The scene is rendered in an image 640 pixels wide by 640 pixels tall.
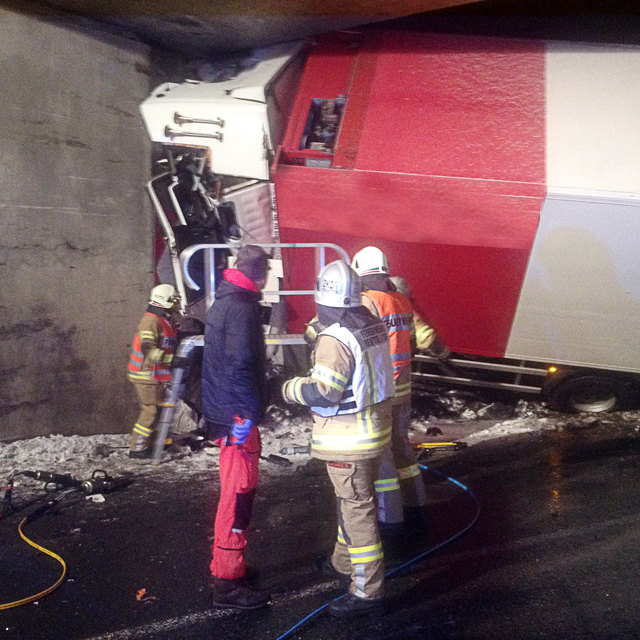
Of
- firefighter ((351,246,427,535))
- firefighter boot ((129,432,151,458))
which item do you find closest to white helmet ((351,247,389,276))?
firefighter ((351,246,427,535))

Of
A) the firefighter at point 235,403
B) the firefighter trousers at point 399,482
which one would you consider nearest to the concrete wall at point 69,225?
the firefighter at point 235,403

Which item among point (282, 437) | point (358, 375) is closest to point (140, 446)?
point (282, 437)

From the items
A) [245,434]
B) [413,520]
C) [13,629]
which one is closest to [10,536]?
[13,629]

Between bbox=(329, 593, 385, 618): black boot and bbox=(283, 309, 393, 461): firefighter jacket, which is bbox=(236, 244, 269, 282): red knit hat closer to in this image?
bbox=(283, 309, 393, 461): firefighter jacket

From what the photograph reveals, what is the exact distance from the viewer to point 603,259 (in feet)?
13.5

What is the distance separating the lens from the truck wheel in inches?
203

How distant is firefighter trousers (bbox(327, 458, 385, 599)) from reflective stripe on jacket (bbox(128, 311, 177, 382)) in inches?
109

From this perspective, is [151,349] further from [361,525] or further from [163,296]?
[361,525]

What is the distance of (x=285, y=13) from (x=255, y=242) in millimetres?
1994

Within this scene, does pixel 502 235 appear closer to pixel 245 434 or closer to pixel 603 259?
pixel 603 259

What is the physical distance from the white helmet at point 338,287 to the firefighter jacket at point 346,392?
0.12 metres

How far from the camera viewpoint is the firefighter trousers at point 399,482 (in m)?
3.31

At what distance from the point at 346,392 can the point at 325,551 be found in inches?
49.9

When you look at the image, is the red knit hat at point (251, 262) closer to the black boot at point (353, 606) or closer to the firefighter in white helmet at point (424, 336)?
the firefighter in white helmet at point (424, 336)
